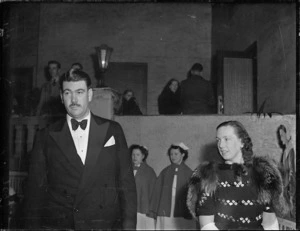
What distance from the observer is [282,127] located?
2.89 meters

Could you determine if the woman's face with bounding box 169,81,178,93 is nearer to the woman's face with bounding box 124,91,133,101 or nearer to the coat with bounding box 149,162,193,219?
the woman's face with bounding box 124,91,133,101

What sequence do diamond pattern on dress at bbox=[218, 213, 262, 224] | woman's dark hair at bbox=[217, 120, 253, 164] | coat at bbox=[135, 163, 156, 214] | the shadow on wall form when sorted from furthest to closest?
coat at bbox=[135, 163, 156, 214], the shadow on wall, woman's dark hair at bbox=[217, 120, 253, 164], diamond pattern on dress at bbox=[218, 213, 262, 224]

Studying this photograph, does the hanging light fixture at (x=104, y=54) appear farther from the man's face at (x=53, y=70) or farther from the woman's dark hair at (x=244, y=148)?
the woman's dark hair at (x=244, y=148)

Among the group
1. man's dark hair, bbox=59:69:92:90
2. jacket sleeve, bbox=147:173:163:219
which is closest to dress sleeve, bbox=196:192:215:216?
jacket sleeve, bbox=147:173:163:219

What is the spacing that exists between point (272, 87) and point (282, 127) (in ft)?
0.92

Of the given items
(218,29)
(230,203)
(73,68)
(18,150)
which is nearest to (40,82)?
(73,68)

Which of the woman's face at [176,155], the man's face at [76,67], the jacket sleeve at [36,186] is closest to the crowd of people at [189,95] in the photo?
the woman's face at [176,155]

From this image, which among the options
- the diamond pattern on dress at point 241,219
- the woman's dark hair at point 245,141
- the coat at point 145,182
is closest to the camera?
the diamond pattern on dress at point 241,219

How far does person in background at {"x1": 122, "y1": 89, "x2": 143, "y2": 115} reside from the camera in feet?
9.56

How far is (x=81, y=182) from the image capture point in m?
2.82

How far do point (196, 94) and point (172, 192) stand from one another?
0.69 meters

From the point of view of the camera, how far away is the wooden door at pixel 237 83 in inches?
114

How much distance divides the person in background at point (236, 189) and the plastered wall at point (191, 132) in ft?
0.45

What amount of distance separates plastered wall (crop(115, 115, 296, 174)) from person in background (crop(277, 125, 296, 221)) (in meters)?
0.04
